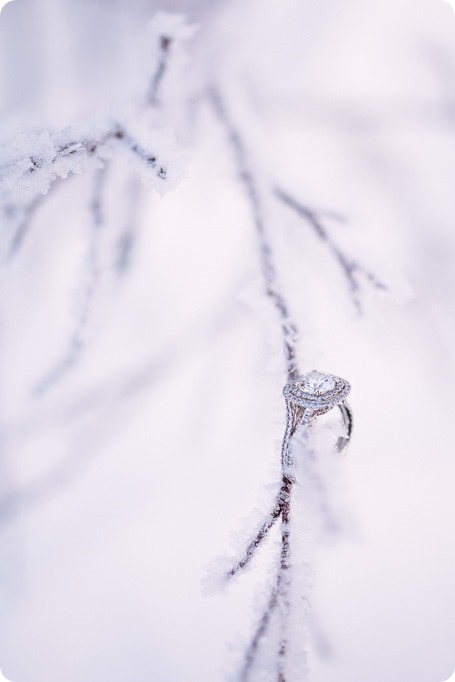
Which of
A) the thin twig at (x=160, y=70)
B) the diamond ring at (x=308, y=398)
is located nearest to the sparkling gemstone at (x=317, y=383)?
the diamond ring at (x=308, y=398)

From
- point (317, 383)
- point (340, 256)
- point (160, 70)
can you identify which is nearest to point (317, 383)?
point (317, 383)

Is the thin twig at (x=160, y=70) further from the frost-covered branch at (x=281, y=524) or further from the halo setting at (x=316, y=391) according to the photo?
the halo setting at (x=316, y=391)

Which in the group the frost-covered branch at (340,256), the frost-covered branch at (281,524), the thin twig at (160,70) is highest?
the thin twig at (160,70)

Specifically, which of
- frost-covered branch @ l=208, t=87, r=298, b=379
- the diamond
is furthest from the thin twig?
the diamond

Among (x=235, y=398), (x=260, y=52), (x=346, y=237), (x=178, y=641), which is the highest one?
(x=260, y=52)

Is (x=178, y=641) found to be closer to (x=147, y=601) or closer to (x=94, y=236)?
(x=147, y=601)

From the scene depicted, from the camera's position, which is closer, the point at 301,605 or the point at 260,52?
the point at 301,605

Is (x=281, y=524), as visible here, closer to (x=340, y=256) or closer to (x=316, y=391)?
(x=316, y=391)

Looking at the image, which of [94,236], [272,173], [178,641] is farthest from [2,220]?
[178,641]

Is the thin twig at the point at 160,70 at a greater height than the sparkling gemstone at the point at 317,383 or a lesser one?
greater
